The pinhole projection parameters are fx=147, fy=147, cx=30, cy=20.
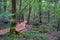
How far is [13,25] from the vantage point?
1062cm

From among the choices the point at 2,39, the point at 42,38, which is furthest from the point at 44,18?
the point at 2,39

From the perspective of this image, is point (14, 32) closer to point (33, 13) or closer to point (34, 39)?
point (34, 39)

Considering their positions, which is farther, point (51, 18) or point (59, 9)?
point (51, 18)

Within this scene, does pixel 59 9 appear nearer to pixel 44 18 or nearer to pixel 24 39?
pixel 24 39

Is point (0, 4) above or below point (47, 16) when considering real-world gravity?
above

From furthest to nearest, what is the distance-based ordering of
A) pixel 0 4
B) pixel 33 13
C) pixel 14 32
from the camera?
pixel 33 13 < pixel 14 32 < pixel 0 4

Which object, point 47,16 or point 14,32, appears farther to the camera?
point 47,16

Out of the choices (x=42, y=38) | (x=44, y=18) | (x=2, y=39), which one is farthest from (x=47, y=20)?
(x=2, y=39)

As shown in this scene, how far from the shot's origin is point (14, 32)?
10797 mm

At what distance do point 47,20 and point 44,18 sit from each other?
0.67 m

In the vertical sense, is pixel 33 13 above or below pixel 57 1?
below

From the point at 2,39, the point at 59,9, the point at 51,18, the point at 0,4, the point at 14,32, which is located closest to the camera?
the point at 0,4

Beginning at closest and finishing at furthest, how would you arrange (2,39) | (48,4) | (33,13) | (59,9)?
(2,39)
(59,9)
(48,4)
(33,13)

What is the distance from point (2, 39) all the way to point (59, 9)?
253 inches
